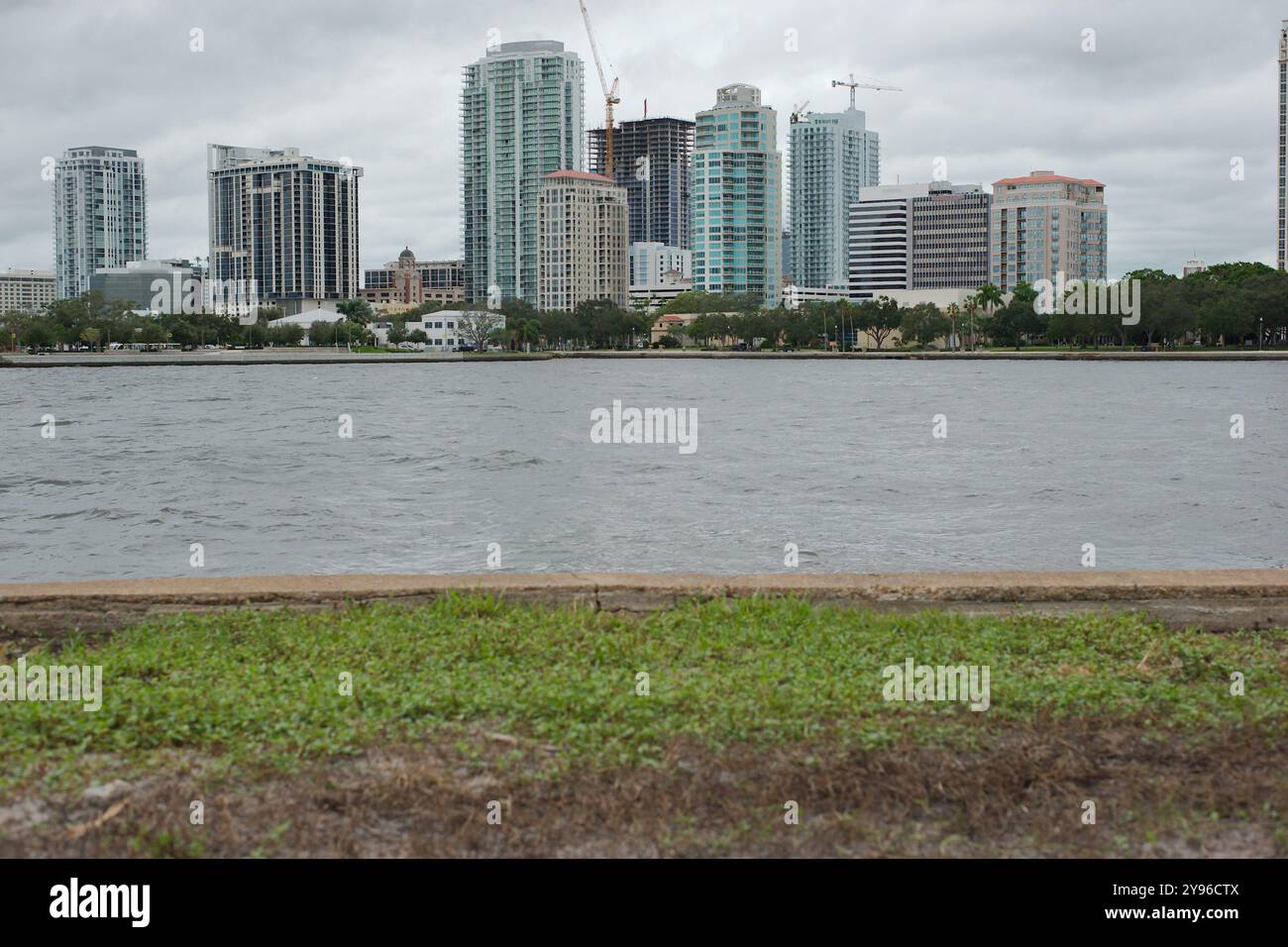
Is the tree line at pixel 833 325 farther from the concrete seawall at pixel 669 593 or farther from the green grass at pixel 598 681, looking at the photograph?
the green grass at pixel 598 681

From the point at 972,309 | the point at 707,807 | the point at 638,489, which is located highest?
the point at 972,309

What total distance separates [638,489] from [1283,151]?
18660 cm

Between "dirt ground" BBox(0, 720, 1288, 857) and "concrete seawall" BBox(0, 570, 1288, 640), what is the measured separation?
3.13 metres

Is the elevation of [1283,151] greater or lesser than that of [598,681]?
greater

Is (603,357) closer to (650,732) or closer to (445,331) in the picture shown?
(445,331)

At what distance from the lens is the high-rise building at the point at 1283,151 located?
7313 inches

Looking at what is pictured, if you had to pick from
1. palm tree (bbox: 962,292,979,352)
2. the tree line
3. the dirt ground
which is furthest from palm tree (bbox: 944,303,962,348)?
the dirt ground

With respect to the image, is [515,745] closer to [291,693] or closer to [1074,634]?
[291,693]

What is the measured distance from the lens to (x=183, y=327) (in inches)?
6560

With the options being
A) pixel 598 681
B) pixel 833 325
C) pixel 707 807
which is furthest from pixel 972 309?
pixel 707 807

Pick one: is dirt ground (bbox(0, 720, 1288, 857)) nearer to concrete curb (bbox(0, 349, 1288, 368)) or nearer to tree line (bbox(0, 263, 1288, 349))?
concrete curb (bbox(0, 349, 1288, 368))

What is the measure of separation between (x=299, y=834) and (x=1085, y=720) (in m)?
3.71

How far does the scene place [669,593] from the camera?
30.7 feet

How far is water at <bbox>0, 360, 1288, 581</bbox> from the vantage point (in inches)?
763
